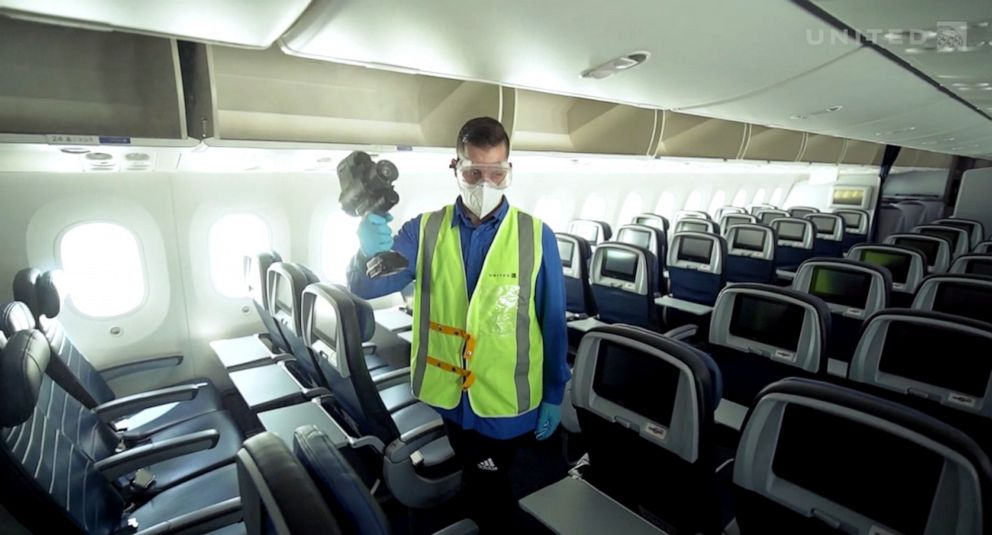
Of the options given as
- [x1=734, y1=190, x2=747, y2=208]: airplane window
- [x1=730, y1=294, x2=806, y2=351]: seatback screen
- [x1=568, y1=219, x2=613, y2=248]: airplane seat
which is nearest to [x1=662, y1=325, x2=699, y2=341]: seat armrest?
[x1=730, y1=294, x2=806, y2=351]: seatback screen

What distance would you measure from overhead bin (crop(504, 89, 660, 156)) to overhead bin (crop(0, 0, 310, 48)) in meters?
3.63

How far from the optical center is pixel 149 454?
2119mm

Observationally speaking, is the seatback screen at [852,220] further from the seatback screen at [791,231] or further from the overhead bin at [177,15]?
the overhead bin at [177,15]

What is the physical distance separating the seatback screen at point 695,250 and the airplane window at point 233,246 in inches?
174

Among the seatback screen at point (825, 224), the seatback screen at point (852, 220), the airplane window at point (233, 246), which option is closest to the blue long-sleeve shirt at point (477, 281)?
the airplane window at point (233, 246)

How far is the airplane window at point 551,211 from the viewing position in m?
7.20

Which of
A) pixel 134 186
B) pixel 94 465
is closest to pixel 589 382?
pixel 94 465

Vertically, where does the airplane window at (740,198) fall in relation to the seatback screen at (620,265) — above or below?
above

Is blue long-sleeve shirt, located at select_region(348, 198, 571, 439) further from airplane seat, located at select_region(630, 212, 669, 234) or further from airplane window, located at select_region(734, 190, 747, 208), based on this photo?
airplane window, located at select_region(734, 190, 747, 208)

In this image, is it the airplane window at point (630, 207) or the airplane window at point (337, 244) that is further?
the airplane window at point (630, 207)

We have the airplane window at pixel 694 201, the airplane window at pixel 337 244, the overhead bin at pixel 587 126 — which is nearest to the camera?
the airplane window at pixel 337 244

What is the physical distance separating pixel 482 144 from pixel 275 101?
7.41ft

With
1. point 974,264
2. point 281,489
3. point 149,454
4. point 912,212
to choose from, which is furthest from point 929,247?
point 912,212

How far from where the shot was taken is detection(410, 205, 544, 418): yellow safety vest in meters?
1.90
